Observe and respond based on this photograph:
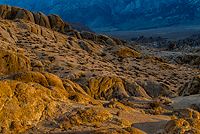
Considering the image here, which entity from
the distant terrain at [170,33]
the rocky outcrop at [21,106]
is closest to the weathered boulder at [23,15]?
the rocky outcrop at [21,106]

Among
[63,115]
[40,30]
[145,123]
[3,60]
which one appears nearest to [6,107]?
[63,115]

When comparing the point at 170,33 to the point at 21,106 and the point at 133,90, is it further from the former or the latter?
the point at 21,106

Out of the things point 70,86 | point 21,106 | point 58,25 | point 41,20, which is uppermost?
point 41,20

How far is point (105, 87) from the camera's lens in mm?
16234

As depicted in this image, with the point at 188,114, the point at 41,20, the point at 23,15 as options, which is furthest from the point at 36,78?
the point at 41,20

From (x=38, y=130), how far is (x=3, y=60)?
14.2 meters

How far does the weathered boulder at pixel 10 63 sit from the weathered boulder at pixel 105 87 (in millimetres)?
8084

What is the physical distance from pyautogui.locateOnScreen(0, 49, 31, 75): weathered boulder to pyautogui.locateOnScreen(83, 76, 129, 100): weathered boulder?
318 inches

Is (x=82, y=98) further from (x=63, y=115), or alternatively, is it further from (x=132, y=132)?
(x=132, y=132)

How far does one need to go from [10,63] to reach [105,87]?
444 inches

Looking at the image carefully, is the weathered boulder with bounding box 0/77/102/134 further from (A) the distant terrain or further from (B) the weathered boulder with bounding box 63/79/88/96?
(A) the distant terrain

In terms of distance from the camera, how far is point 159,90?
19281 millimetres

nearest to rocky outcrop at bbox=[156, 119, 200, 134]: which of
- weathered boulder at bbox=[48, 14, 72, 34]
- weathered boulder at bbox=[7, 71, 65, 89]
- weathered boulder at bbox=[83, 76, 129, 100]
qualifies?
weathered boulder at bbox=[7, 71, 65, 89]

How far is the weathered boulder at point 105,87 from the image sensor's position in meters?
15.4
